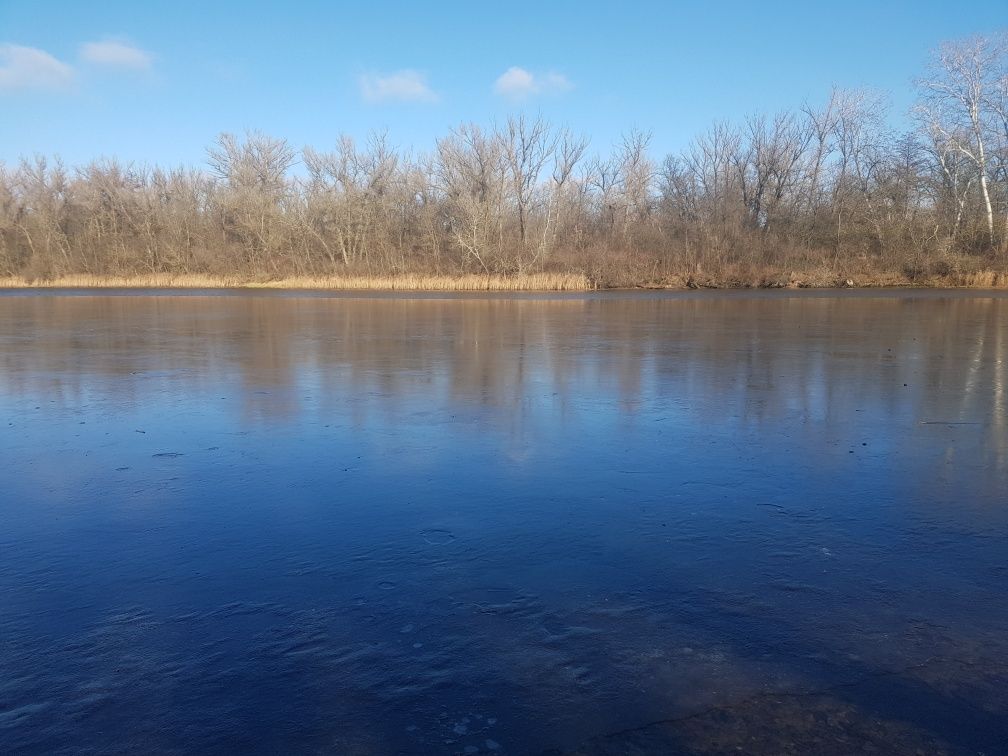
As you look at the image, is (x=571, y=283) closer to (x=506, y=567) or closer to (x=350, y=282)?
(x=350, y=282)

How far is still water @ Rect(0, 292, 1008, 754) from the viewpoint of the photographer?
8.92 feet

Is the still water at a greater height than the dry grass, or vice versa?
the dry grass

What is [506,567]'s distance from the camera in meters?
3.95

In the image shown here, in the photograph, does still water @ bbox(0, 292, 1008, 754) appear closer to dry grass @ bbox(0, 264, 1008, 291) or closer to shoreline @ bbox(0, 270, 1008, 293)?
shoreline @ bbox(0, 270, 1008, 293)

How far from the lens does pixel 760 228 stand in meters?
46.5

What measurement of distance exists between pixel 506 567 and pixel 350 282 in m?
37.3

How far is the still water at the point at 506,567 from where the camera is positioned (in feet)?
8.92

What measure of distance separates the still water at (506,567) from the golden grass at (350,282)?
2831 centimetres

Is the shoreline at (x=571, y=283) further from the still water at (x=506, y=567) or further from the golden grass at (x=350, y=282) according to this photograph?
the still water at (x=506, y=567)

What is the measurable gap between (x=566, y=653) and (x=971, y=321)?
61.8 feet

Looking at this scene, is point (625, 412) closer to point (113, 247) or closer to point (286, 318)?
point (286, 318)

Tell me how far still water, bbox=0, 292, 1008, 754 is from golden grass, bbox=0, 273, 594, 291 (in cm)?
2831

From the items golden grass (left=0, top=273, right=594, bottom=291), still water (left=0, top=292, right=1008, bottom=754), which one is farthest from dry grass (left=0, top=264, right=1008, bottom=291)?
still water (left=0, top=292, right=1008, bottom=754)

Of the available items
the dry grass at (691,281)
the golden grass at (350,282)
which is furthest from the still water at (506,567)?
the dry grass at (691,281)
